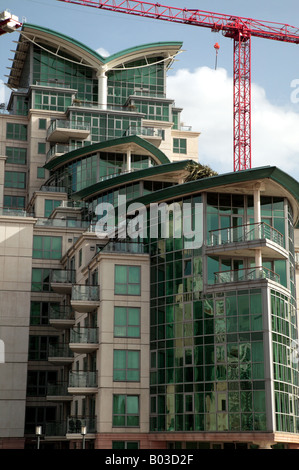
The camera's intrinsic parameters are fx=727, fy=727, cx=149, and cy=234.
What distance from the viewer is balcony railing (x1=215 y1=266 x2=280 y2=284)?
43.3 meters

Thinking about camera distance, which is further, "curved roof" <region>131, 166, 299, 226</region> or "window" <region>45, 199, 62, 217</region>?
"window" <region>45, 199, 62, 217</region>

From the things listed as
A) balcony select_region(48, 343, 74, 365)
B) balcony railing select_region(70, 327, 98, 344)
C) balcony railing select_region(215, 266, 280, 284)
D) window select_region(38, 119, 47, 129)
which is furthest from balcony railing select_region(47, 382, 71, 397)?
window select_region(38, 119, 47, 129)

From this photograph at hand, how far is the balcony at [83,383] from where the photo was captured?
46.0 meters

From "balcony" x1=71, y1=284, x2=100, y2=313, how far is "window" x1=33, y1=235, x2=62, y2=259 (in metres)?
14.2

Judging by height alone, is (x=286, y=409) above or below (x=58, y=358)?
below

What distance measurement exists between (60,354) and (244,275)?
18418 millimetres

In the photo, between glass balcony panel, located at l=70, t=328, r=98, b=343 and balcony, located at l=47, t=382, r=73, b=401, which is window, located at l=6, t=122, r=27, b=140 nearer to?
balcony, located at l=47, t=382, r=73, b=401

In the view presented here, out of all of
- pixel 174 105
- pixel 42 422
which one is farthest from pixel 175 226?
pixel 174 105

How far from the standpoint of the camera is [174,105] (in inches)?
3556

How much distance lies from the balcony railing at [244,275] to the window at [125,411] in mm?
9337
